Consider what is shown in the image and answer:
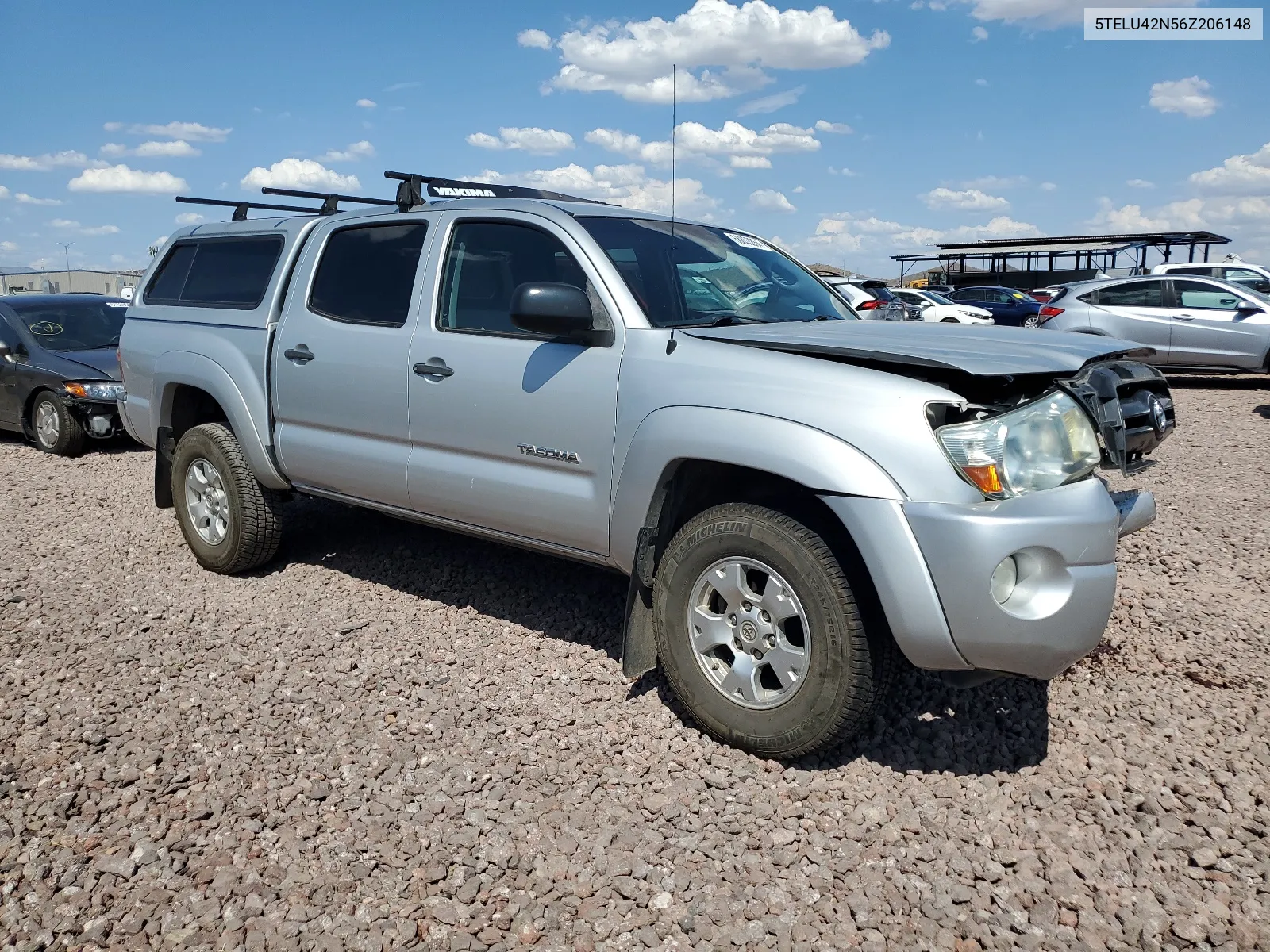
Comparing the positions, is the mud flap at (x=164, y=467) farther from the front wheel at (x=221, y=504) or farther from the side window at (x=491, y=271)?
the side window at (x=491, y=271)

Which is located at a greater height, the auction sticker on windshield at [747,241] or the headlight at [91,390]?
the auction sticker on windshield at [747,241]

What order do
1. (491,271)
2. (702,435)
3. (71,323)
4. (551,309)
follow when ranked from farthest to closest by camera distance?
(71,323)
(491,271)
(551,309)
(702,435)

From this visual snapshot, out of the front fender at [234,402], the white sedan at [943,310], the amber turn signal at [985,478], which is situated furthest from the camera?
the white sedan at [943,310]

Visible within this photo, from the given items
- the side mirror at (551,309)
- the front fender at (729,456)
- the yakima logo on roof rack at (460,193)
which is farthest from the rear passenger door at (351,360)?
the front fender at (729,456)

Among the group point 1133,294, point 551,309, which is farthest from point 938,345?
point 1133,294

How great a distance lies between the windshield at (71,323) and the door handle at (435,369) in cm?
772

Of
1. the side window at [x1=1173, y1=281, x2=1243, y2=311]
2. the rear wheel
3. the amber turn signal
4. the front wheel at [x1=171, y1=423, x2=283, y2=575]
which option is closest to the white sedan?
the side window at [x1=1173, y1=281, x2=1243, y2=311]

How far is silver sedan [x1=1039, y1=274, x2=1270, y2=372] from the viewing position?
1325cm

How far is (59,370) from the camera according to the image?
32.6 ft

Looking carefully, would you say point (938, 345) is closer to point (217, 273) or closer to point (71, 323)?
point (217, 273)

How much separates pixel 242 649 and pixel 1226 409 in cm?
1146

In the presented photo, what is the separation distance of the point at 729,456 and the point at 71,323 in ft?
33.3

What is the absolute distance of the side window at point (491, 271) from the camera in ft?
13.5

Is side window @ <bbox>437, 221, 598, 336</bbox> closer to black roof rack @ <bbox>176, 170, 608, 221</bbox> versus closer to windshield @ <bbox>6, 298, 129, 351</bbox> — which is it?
black roof rack @ <bbox>176, 170, 608, 221</bbox>
